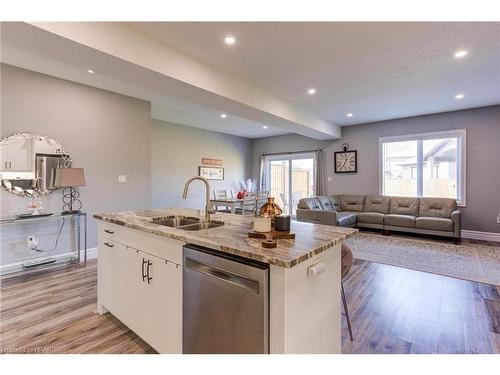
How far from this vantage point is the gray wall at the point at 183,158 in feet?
20.4

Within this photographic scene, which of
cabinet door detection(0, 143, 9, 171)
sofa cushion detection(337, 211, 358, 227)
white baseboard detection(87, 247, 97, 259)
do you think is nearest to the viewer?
cabinet door detection(0, 143, 9, 171)

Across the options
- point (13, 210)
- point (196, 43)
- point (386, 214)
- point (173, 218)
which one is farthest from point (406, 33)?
point (13, 210)

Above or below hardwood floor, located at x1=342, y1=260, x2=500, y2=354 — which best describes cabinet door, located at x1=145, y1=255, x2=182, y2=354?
above

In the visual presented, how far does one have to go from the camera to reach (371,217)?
562 centimetres

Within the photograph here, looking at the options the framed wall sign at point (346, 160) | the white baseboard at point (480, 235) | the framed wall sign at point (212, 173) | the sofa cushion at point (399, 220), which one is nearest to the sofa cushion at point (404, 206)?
the sofa cushion at point (399, 220)

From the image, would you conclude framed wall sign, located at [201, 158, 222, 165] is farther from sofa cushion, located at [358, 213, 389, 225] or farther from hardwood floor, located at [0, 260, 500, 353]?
hardwood floor, located at [0, 260, 500, 353]

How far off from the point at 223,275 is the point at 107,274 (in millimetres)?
1447

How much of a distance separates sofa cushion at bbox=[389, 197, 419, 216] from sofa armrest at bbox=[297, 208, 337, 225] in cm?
169

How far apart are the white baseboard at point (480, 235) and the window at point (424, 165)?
0.61 metres

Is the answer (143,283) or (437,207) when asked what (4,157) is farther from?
(437,207)

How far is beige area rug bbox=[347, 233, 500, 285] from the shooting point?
328 cm

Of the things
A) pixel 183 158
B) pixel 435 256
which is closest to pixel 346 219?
pixel 435 256

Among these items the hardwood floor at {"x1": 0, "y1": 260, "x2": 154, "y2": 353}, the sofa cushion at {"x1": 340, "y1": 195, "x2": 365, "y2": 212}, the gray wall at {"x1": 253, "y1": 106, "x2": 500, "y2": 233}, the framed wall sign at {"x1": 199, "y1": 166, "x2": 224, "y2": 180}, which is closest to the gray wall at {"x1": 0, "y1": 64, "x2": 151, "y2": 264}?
the hardwood floor at {"x1": 0, "y1": 260, "x2": 154, "y2": 353}

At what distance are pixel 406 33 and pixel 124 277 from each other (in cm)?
338
